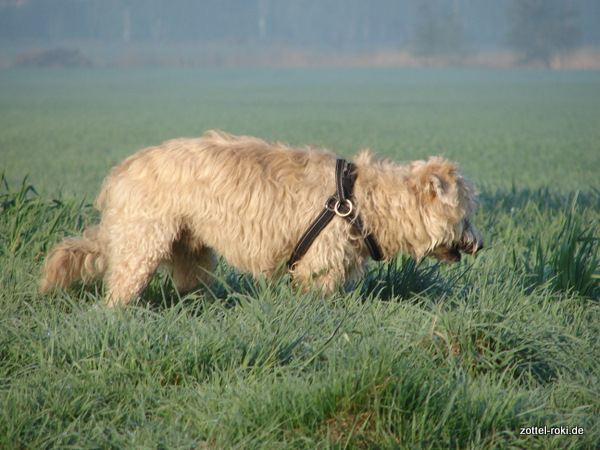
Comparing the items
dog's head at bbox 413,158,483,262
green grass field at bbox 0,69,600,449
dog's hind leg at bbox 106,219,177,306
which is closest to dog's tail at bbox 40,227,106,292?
green grass field at bbox 0,69,600,449

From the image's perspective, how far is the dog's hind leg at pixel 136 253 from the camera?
170 inches

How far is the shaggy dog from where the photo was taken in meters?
4.34

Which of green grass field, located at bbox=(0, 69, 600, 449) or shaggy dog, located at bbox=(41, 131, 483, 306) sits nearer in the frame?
green grass field, located at bbox=(0, 69, 600, 449)

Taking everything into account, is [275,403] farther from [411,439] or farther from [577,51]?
[577,51]

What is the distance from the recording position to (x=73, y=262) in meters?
4.58

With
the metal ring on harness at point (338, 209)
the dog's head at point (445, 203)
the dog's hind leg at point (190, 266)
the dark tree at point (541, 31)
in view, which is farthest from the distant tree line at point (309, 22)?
the metal ring on harness at point (338, 209)

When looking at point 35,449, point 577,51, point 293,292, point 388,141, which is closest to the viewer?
point 35,449

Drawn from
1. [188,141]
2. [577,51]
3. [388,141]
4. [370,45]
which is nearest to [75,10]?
[370,45]

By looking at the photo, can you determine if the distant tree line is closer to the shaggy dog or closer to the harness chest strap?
the shaggy dog

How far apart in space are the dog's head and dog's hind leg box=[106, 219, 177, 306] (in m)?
1.72

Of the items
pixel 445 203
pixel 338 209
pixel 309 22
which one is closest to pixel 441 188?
pixel 445 203

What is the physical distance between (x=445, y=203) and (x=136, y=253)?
210 centimetres

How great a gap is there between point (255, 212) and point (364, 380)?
5.39 feet

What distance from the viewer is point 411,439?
2.97 meters
